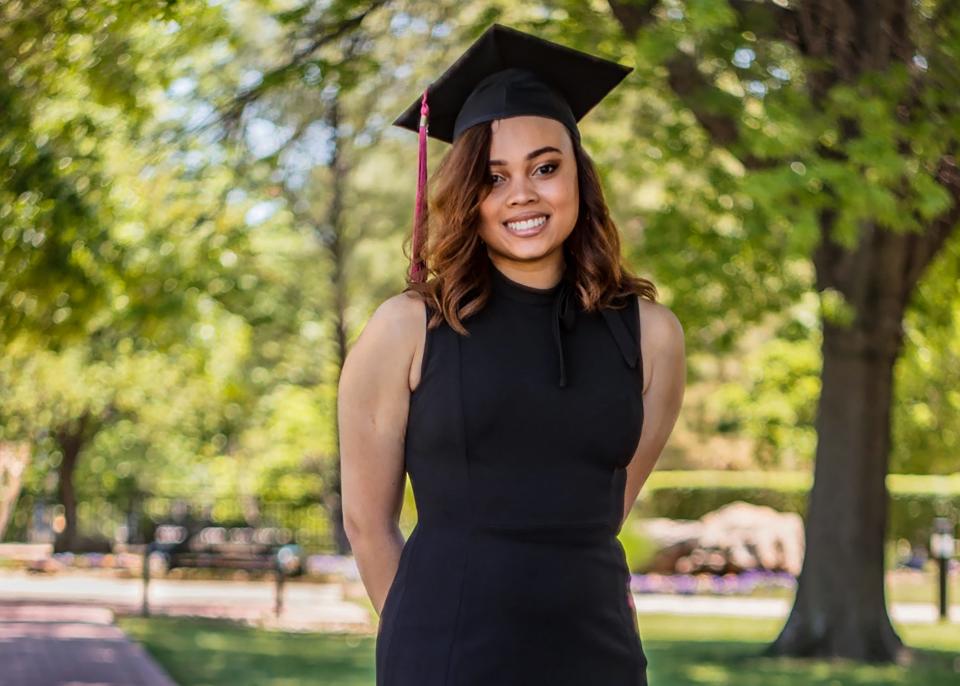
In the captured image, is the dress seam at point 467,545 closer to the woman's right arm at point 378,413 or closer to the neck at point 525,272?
the woman's right arm at point 378,413

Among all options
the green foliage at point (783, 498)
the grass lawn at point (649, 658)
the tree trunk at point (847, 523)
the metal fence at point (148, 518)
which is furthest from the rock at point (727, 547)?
the tree trunk at point (847, 523)

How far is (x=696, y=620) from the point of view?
58.2 feet

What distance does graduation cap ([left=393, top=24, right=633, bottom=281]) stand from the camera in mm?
3389

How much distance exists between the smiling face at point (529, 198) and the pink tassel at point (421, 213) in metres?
0.16

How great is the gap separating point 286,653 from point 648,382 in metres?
10.8

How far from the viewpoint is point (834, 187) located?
25.8 feet

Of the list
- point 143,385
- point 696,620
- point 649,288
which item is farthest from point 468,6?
point 143,385

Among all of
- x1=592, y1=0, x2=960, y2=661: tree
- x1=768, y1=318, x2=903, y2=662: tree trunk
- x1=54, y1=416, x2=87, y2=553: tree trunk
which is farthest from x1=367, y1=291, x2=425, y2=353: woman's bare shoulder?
x1=54, y1=416, x2=87, y2=553: tree trunk

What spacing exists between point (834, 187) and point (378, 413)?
5105 millimetres

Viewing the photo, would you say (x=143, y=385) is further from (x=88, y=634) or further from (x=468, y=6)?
(x=468, y=6)

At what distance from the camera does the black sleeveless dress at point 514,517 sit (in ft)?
10.00

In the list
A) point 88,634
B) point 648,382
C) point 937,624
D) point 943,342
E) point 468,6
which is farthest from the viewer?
point 937,624

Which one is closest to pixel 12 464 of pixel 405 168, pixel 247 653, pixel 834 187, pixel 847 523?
pixel 405 168

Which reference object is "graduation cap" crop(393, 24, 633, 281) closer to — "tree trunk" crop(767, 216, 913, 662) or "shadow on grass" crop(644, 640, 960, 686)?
"shadow on grass" crop(644, 640, 960, 686)
